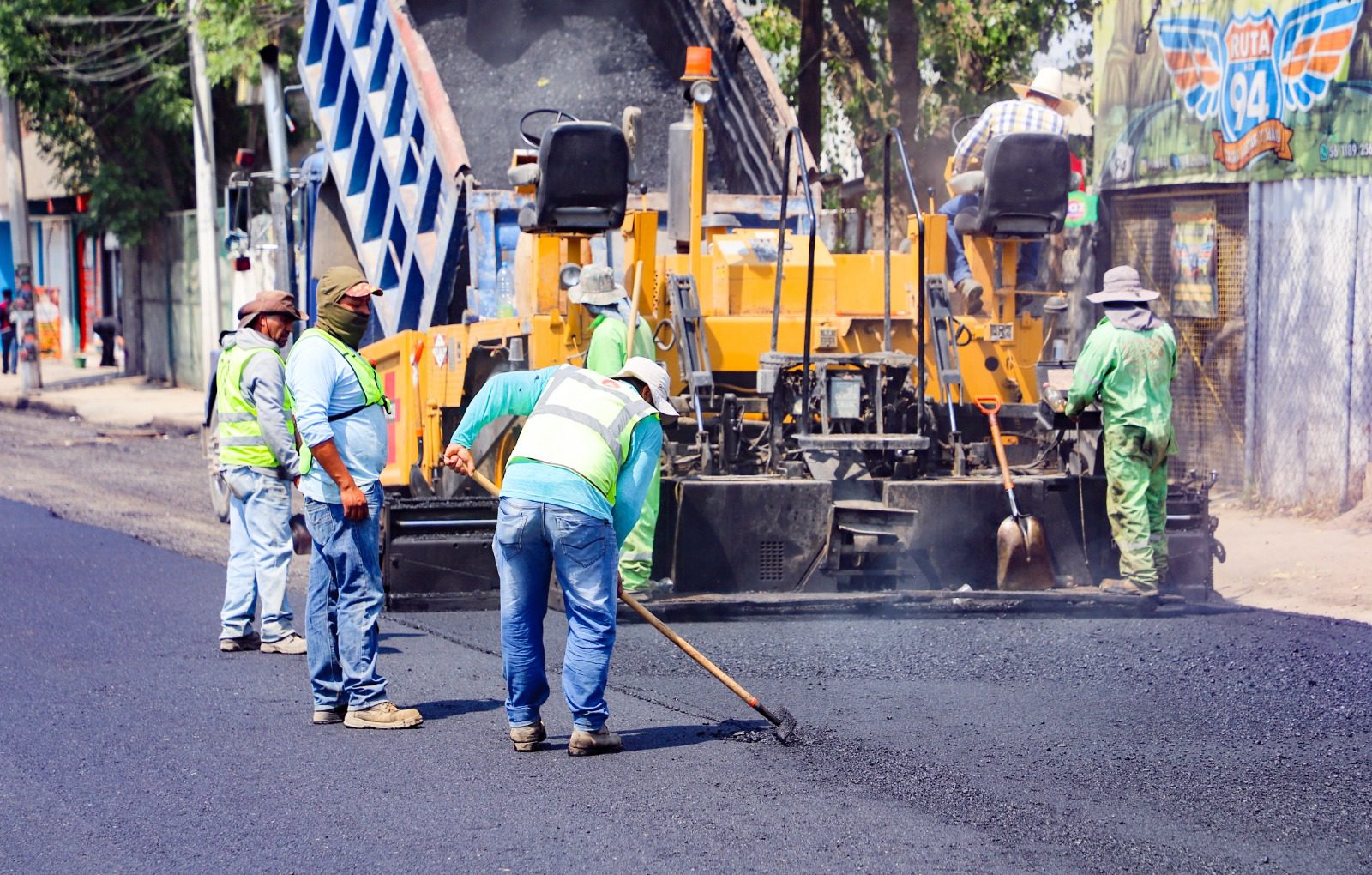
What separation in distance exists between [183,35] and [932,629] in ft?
56.9

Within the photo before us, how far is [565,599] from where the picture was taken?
223 inches

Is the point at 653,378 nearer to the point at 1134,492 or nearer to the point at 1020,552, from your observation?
the point at 1020,552

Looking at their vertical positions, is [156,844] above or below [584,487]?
below

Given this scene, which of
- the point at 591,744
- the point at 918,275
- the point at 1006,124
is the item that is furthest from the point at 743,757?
the point at 1006,124

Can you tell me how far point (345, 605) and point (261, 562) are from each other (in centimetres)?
160

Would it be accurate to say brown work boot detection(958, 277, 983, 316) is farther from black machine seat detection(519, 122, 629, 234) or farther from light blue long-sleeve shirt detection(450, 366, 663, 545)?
light blue long-sleeve shirt detection(450, 366, 663, 545)

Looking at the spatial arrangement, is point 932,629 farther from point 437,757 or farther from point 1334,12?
point 1334,12

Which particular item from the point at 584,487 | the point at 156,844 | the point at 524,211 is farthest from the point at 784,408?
the point at 156,844

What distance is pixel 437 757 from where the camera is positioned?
565 cm

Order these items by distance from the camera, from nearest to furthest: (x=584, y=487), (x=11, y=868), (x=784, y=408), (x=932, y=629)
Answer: (x=11, y=868), (x=584, y=487), (x=932, y=629), (x=784, y=408)

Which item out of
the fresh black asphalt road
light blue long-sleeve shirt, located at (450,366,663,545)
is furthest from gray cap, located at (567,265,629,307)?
light blue long-sleeve shirt, located at (450,366,663,545)

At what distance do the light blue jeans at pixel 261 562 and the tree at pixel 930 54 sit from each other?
7563 millimetres

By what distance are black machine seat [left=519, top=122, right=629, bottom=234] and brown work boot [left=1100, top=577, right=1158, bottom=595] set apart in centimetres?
284

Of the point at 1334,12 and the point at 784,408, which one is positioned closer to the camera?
the point at 784,408
